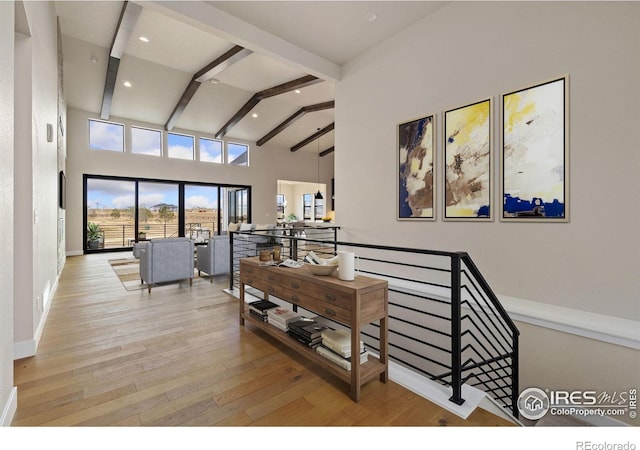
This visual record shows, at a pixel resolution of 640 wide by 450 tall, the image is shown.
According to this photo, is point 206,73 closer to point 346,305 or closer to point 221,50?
point 221,50

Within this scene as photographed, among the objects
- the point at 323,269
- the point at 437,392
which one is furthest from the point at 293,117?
the point at 437,392

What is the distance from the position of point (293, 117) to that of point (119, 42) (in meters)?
5.31

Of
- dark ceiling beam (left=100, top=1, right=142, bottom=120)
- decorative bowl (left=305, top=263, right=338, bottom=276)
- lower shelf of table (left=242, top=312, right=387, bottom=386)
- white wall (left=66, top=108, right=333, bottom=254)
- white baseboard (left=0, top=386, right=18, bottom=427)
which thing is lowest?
white baseboard (left=0, top=386, right=18, bottom=427)

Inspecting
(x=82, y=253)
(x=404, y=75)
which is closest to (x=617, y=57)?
(x=404, y=75)

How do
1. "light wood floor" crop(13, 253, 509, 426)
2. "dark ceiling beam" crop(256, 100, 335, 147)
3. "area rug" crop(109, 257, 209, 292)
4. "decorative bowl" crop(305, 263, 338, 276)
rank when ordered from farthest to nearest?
"dark ceiling beam" crop(256, 100, 335, 147) < "area rug" crop(109, 257, 209, 292) < "decorative bowl" crop(305, 263, 338, 276) < "light wood floor" crop(13, 253, 509, 426)

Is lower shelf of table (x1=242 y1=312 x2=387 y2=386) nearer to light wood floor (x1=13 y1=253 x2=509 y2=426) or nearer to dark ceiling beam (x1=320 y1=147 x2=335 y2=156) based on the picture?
light wood floor (x1=13 y1=253 x2=509 y2=426)

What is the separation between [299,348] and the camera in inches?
90.9

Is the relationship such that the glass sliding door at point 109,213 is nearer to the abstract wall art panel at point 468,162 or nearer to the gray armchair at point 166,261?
the gray armchair at point 166,261

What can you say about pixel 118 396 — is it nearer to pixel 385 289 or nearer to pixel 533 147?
pixel 385 289

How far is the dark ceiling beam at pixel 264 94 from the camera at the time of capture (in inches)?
266

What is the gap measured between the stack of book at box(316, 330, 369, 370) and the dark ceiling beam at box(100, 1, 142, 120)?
5475 millimetres

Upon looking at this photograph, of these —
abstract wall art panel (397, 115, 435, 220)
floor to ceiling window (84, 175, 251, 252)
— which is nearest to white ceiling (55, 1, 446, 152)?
abstract wall art panel (397, 115, 435, 220)

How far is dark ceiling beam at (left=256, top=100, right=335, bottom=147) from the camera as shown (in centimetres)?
869
